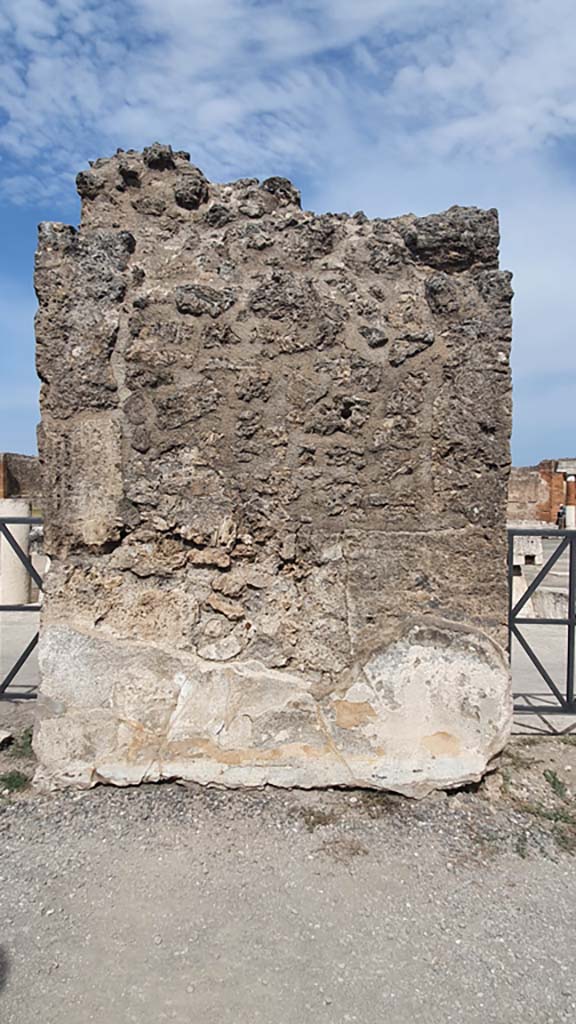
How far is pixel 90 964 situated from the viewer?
5.69ft

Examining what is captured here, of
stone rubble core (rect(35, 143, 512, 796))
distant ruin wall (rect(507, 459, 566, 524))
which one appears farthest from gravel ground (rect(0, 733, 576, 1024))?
distant ruin wall (rect(507, 459, 566, 524))

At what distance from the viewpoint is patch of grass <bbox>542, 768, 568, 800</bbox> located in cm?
272

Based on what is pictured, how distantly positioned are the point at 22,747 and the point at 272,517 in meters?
1.78

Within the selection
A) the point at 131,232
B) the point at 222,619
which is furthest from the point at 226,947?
the point at 131,232

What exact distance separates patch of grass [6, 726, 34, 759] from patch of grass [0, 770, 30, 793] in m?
0.28

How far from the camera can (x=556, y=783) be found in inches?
111

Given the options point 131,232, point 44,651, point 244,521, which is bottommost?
point 44,651

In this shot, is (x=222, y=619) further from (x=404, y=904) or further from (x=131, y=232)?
(x=131, y=232)

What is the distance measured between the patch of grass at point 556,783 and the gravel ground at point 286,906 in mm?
20

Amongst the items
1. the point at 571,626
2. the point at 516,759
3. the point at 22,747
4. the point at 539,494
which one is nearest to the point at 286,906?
the point at 516,759

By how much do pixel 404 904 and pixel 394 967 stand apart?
0.88 feet

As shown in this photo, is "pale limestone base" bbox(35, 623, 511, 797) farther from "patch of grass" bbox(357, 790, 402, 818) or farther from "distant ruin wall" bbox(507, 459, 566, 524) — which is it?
"distant ruin wall" bbox(507, 459, 566, 524)

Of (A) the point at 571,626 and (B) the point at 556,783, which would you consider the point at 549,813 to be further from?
(A) the point at 571,626

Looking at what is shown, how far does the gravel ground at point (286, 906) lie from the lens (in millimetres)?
1626
